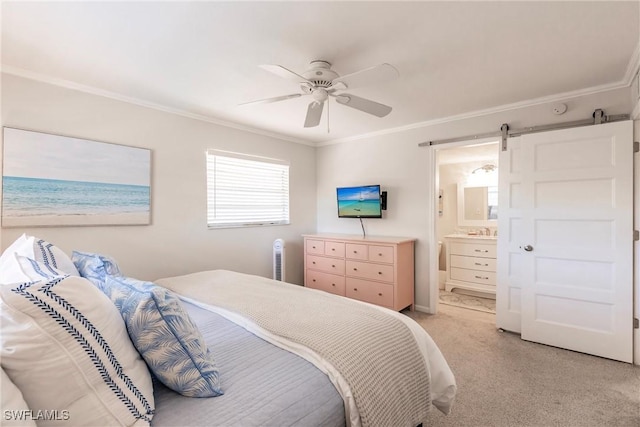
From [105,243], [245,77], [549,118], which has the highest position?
[245,77]

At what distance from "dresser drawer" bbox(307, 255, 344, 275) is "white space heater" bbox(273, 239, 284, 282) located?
1.46 ft

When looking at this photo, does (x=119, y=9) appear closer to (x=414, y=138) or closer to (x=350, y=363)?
(x=350, y=363)

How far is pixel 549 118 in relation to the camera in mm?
3020

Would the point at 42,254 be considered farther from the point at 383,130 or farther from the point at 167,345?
the point at 383,130

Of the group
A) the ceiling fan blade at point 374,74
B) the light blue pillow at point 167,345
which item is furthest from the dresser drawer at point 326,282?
the light blue pillow at point 167,345

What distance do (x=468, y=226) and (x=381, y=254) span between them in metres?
2.47

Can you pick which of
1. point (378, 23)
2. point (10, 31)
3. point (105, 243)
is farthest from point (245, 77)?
point (105, 243)

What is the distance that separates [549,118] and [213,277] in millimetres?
3546

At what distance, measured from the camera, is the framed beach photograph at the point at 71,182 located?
2389 mm

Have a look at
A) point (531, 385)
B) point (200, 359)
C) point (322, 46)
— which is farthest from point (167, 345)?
point (531, 385)

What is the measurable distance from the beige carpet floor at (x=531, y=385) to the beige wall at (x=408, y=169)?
107cm

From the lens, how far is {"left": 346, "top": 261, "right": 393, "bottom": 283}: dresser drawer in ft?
12.0

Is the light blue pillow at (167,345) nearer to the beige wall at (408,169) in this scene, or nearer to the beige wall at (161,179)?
the beige wall at (161,179)

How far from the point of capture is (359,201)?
4316mm
